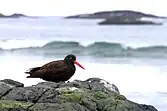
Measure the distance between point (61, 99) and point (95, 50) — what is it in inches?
950

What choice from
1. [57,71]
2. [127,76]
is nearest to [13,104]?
[57,71]

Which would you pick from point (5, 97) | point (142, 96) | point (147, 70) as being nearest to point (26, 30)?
point (147, 70)

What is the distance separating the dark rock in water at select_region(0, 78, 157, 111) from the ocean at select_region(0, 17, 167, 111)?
19.6 ft

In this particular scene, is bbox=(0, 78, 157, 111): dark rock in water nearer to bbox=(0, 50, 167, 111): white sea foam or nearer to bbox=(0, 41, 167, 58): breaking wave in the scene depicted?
bbox=(0, 50, 167, 111): white sea foam

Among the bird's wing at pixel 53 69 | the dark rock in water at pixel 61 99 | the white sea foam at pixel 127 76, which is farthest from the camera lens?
the white sea foam at pixel 127 76

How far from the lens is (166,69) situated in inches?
809

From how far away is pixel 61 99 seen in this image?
262 inches

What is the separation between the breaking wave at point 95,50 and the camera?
93.5 ft

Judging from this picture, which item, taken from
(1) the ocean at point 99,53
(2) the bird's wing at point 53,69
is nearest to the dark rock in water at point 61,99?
(2) the bird's wing at point 53,69

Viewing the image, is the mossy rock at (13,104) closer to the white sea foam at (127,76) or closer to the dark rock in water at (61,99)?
the dark rock in water at (61,99)

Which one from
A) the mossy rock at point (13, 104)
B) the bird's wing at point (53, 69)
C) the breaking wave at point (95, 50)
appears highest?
the bird's wing at point (53, 69)

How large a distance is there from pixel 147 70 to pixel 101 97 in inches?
555

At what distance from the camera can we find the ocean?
54.7 ft

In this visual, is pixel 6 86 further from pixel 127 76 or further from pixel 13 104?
pixel 127 76
